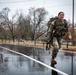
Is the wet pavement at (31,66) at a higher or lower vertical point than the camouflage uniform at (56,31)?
lower

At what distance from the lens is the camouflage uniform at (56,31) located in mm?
12062

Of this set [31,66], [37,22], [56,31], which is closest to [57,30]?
[56,31]

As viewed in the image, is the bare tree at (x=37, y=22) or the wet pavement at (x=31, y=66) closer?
the wet pavement at (x=31, y=66)

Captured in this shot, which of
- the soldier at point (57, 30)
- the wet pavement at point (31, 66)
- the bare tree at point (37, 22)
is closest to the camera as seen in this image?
the wet pavement at point (31, 66)

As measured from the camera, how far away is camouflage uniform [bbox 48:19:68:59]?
39.6ft

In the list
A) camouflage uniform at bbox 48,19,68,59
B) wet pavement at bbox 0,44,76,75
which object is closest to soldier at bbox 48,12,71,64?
camouflage uniform at bbox 48,19,68,59

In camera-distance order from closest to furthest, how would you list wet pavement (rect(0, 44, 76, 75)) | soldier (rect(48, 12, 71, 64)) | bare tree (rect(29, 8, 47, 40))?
wet pavement (rect(0, 44, 76, 75)) → soldier (rect(48, 12, 71, 64)) → bare tree (rect(29, 8, 47, 40))

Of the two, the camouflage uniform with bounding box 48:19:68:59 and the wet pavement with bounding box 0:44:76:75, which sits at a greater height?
the camouflage uniform with bounding box 48:19:68:59

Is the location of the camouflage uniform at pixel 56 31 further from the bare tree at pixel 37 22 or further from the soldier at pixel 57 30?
the bare tree at pixel 37 22

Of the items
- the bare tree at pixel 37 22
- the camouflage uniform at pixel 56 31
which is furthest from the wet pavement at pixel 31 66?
the bare tree at pixel 37 22

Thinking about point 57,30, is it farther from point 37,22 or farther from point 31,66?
point 37,22

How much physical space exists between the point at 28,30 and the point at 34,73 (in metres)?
71.5

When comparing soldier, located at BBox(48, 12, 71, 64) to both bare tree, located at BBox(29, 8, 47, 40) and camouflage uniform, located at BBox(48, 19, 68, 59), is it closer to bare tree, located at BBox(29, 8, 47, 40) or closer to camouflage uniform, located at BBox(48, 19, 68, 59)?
camouflage uniform, located at BBox(48, 19, 68, 59)

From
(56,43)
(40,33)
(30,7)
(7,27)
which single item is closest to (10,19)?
(7,27)
